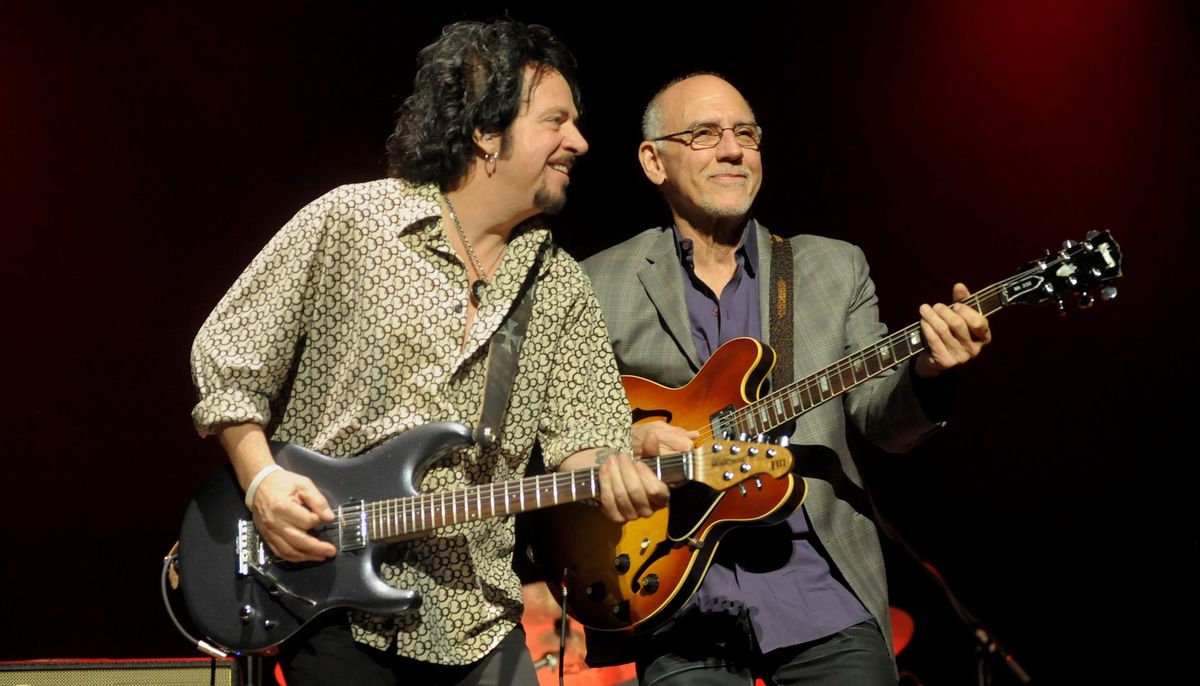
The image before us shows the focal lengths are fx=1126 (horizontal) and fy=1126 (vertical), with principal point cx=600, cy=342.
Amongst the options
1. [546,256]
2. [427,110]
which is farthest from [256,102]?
[546,256]

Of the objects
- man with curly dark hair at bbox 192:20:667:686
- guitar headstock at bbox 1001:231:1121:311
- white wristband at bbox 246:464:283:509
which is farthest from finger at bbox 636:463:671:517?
guitar headstock at bbox 1001:231:1121:311

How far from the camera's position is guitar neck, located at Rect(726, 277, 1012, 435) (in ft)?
9.80

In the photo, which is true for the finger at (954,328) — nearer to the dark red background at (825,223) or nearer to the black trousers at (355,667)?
the black trousers at (355,667)

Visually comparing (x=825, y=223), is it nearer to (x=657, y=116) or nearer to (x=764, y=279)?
(x=657, y=116)

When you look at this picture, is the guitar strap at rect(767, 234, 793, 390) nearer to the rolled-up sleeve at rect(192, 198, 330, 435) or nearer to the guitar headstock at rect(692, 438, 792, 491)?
the guitar headstock at rect(692, 438, 792, 491)

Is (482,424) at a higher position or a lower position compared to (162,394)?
lower

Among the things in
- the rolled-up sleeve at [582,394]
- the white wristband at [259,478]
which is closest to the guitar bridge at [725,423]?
the rolled-up sleeve at [582,394]

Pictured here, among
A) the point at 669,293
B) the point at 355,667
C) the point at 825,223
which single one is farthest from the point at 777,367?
the point at 825,223

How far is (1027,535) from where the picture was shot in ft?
15.2

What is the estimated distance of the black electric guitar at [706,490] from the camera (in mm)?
2949

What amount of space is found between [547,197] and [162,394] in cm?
239

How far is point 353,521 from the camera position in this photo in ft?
8.32

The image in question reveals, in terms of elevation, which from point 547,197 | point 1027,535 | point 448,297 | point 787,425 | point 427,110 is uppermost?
point 427,110

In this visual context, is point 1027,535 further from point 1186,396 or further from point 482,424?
point 482,424
